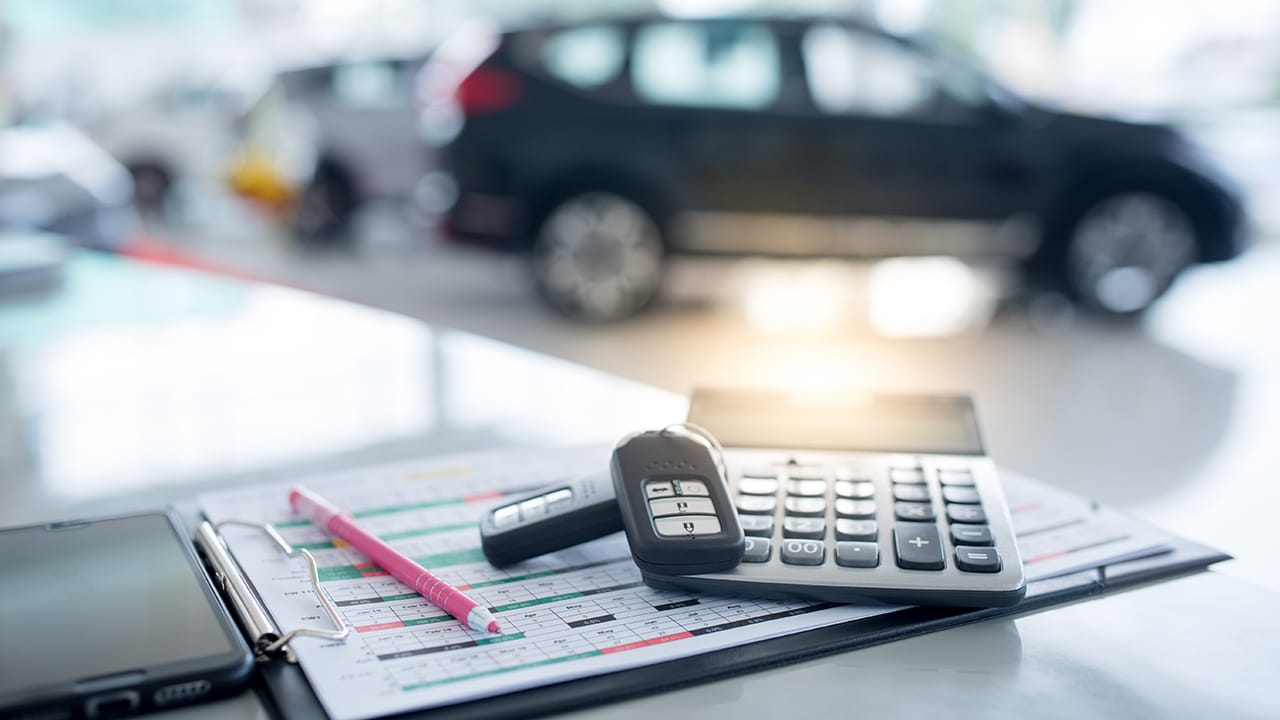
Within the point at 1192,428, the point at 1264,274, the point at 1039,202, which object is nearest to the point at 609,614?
the point at 1192,428

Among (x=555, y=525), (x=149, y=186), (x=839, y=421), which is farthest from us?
(x=149, y=186)

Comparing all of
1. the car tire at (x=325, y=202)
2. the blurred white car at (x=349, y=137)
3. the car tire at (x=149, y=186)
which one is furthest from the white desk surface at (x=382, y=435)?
the car tire at (x=149, y=186)

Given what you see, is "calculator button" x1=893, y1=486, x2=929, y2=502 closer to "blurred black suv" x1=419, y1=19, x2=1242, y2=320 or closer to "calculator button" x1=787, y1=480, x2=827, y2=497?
"calculator button" x1=787, y1=480, x2=827, y2=497

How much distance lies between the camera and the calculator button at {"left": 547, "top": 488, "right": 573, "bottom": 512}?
2.08 ft

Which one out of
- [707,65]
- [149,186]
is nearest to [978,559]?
[707,65]

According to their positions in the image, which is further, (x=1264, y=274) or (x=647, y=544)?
(x=1264, y=274)

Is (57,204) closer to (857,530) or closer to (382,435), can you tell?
(382,435)

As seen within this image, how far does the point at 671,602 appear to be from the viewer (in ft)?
1.92

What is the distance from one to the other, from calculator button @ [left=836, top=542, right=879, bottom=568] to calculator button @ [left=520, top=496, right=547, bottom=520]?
0.57 feet

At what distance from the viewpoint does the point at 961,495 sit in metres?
0.66

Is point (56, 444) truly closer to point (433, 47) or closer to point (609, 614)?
point (609, 614)

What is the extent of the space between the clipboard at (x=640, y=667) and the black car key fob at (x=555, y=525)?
4.1 inches

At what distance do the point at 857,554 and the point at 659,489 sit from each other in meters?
0.12

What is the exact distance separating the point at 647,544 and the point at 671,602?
0.12ft
